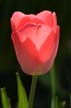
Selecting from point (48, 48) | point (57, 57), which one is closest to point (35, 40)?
point (48, 48)

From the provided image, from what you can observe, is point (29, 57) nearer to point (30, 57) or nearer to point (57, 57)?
point (30, 57)

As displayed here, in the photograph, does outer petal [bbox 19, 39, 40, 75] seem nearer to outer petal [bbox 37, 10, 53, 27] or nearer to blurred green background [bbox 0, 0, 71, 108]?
outer petal [bbox 37, 10, 53, 27]

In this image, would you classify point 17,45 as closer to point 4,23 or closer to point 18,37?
point 18,37

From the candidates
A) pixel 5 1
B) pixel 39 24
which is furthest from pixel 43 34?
pixel 5 1

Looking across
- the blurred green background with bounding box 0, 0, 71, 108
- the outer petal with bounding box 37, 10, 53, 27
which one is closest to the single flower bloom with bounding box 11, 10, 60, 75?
the outer petal with bounding box 37, 10, 53, 27

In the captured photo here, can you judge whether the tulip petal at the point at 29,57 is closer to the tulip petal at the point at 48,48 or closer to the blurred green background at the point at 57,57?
the tulip petal at the point at 48,48

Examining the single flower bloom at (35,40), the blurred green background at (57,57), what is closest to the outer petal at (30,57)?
the single flower bloom at (35,40)

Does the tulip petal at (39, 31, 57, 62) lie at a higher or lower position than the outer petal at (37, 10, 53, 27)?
lower
